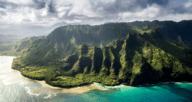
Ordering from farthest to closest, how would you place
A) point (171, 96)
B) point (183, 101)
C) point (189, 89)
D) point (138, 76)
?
point (138, 76), point (189, 89), point (171, 96), point (183, 101)

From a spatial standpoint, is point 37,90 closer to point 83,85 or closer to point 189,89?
point 83,85

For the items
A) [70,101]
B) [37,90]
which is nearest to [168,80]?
[70,101]

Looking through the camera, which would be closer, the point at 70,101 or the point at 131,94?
the point at 70,101

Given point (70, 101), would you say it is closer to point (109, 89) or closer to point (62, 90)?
point (62, 90)

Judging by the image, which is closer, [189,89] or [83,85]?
[189,89]

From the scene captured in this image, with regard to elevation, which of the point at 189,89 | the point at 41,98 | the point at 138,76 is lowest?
the point at 41,98

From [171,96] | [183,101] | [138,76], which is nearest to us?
[183,101]

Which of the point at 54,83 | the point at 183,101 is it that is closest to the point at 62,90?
the point at 54,83

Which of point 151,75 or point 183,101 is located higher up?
point 151,75

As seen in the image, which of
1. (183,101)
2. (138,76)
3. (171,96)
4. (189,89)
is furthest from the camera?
(138,76)
